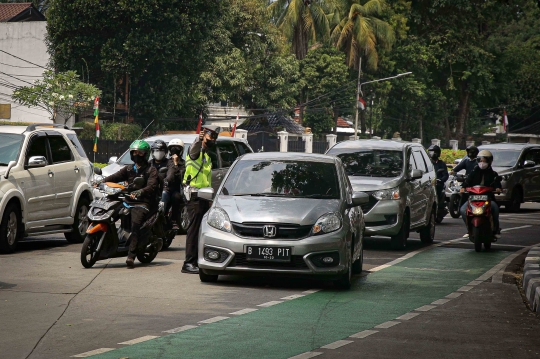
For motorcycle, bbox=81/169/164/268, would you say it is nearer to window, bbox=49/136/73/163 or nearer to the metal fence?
window, bbox=49/136/73/163

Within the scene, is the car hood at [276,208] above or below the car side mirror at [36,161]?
below

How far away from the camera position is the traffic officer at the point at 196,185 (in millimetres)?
12359

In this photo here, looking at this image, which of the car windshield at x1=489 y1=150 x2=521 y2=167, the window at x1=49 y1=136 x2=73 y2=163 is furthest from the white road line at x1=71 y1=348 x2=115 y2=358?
the car windshield at x1=489 y1=150 x2=521 y2=167

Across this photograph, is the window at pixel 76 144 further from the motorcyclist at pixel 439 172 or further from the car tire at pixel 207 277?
the motorcyclist at pixel 439 172

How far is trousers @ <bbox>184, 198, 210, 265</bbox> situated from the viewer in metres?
12.3

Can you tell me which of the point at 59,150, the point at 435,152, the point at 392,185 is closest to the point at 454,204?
the point at 435,152

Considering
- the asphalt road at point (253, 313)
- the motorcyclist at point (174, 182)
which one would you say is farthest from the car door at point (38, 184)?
the motorcyclist at point (174, 182)

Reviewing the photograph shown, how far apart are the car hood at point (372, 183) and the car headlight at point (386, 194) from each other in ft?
0.22

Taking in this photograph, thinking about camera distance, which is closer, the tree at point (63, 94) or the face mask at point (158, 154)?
the face mask at point (158, 154)

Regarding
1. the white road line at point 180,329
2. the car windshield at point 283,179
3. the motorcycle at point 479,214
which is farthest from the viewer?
the motorcycle at point 479,214

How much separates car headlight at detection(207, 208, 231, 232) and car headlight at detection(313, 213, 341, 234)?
0.99 metres

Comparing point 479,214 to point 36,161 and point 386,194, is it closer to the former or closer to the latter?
point 386,194

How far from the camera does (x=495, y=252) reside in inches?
669

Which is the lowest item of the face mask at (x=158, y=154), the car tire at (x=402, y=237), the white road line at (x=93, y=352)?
the car tire at (x=402, y=237)
